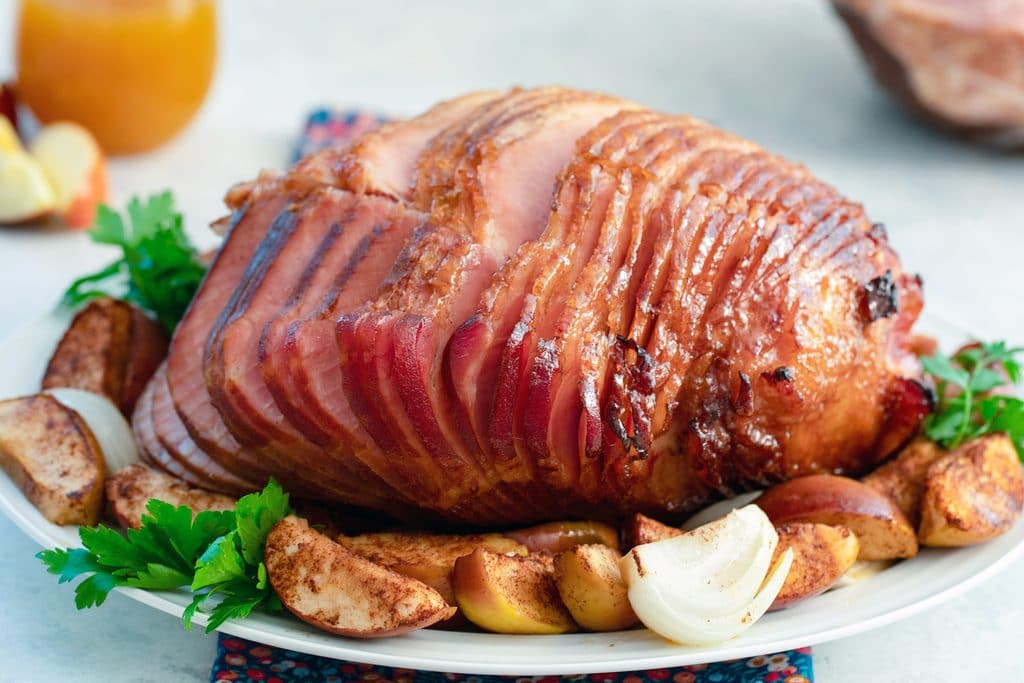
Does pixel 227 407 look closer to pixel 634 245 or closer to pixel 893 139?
pixel 634 245

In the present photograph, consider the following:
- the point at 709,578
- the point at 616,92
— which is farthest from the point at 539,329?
the point at 616,92

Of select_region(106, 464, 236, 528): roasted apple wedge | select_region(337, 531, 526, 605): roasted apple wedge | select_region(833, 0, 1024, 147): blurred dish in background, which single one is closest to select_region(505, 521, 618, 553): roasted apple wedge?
select_region(337, 531, 526, 605): roasted apple wedge

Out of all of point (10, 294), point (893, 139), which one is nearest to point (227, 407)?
point (10, 294)

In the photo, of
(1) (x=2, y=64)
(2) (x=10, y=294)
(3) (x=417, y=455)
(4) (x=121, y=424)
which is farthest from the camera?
(1) (x=2, y=64)

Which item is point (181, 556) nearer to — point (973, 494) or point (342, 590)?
point (342, 590)

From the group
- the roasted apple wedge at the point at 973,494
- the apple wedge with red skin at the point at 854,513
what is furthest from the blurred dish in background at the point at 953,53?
the apple wedge with red skin at the point at 854,513

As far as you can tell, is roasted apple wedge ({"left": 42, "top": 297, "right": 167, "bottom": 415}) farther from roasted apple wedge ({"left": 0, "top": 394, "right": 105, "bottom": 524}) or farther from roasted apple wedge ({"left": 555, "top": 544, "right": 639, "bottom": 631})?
roasted apple wedge ({"left": 555, "top": 544, "right": 639, "bottom": 631})
